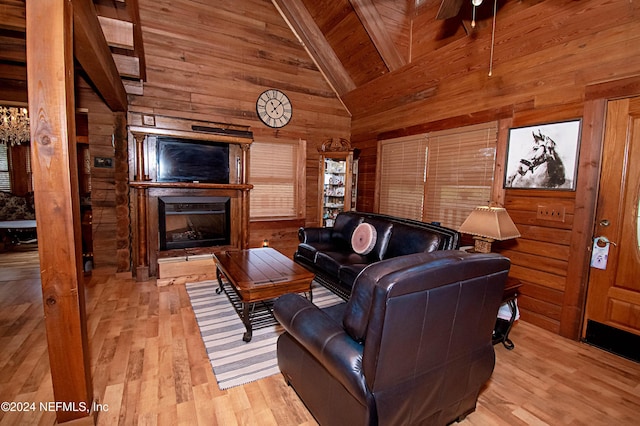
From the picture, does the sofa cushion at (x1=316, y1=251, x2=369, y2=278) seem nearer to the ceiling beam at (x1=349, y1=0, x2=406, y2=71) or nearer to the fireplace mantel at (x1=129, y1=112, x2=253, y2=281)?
the fireplace mantel at (x1=129, y1=112, x2=253, y2=281)

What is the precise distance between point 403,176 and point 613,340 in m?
2.90

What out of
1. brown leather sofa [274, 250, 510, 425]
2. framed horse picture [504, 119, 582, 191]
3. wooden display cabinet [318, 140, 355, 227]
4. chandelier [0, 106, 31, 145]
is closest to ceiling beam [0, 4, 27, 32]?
brown leather sofa [274, 250, 510, 425]

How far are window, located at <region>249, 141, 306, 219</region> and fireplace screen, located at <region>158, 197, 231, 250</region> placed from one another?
0.59 metres

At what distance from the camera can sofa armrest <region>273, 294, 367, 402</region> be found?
4.15 feet

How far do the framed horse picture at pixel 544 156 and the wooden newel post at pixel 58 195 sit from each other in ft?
12.1

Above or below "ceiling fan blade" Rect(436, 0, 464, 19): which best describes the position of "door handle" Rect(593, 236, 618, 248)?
Answer: below

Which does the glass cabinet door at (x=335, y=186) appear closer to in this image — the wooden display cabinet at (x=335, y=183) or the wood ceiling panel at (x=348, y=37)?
the wooden display cabinet at (x=335, y=183)

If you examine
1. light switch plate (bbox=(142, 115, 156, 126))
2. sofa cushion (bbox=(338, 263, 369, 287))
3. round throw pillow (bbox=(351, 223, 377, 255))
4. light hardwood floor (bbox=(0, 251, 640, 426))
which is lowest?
light hardwood floor (bbox=(0, 251, 640, 426))

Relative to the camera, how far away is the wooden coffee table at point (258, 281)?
2.49 meters

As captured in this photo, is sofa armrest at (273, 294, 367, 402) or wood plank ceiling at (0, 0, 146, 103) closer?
sofa armrest at (273, 294, 367, 402)

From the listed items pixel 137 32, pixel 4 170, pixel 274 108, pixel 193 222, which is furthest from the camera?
pixel 4 170

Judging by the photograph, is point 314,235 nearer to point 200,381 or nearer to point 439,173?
point 439,173

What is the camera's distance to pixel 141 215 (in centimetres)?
392

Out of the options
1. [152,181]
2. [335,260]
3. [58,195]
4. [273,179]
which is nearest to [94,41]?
[58,195]
